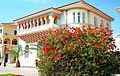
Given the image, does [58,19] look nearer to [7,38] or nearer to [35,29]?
[35,29]

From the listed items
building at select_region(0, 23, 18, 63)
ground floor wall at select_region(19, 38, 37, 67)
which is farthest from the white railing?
building at select_region(0, 23, 18, 63)

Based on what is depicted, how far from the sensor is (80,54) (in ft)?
28.7

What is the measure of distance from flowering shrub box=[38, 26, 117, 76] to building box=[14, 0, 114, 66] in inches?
969

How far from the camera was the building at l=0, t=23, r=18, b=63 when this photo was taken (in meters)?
54.7

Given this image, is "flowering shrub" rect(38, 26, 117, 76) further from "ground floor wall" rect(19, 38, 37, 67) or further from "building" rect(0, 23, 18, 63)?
"building" rect(0, 23, 18, 63)

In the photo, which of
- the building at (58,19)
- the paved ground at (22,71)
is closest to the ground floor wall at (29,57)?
the building at (58,19)

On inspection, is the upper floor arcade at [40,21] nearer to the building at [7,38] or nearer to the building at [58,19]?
the building at [58,19]

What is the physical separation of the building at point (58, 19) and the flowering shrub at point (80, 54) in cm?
2461

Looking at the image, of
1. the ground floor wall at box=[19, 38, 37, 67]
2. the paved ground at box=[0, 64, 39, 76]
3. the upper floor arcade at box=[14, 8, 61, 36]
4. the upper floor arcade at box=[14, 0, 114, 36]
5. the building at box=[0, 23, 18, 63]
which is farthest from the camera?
the building at box=[0, 23, 18, 63]

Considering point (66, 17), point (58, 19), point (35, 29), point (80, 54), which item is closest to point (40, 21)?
point (35, 29)

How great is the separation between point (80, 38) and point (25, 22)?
34195 millimetres

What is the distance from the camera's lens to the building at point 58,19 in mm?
36156

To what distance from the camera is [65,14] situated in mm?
37250

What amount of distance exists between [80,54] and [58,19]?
29303 mm
